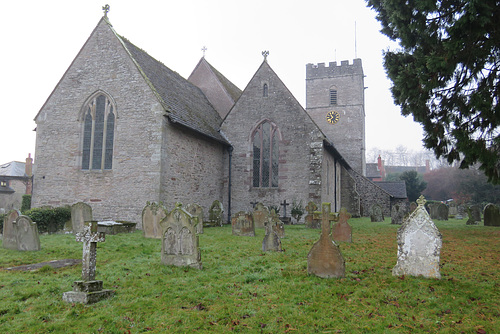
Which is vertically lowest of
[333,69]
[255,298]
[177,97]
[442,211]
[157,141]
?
[255,298]

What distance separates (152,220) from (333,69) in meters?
32.4

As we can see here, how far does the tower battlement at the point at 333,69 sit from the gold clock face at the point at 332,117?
14.2ft

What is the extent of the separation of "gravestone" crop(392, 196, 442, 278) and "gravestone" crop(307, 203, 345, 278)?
3.35 feet

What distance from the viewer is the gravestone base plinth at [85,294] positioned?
476cm

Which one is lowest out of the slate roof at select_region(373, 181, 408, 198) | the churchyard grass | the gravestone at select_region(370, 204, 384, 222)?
the churchyard grass

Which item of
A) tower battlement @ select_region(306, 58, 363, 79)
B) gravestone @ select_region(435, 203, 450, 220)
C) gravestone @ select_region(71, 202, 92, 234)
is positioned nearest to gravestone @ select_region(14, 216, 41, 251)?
gravestone @ select_region(71, 202, 92, 234)

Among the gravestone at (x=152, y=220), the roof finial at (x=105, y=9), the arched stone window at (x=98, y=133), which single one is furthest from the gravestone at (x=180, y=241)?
the roof finial at (x=105, y=9)

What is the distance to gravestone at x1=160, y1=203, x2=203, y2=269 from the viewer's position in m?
6.84

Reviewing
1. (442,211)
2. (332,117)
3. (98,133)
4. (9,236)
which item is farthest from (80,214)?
(332,117)

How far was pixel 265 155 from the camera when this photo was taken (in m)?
19.6

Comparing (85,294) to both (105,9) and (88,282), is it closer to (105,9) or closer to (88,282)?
(88,282)

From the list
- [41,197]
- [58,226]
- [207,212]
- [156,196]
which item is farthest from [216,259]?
[41,197]

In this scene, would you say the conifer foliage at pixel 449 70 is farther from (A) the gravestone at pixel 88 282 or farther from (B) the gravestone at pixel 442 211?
(B) the gravestone at pixel 442 211

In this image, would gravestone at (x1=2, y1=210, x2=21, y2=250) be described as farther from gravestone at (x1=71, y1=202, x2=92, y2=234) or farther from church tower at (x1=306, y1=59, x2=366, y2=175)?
church tower at (x1=306, y1=59, x2=366, y2=175)
